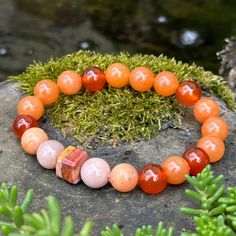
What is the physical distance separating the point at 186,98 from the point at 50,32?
2198mm

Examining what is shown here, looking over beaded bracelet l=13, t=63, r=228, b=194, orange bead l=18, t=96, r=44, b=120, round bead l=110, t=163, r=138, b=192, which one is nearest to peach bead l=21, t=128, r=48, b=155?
beaded bracelet l=13, t=63, r=228, b=194

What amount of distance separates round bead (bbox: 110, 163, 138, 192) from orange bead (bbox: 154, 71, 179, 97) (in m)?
0.43

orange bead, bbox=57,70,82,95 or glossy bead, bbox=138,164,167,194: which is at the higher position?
orange bead, bbox=57,70,82,95

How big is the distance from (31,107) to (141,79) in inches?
19.0

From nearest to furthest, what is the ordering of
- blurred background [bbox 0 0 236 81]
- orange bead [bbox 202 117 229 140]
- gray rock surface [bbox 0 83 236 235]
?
gray rock surface [bbox 0 83 236 235]
orange bead [bbox 202 117 229 140]
blurred background [bbox 0 0 236 81]

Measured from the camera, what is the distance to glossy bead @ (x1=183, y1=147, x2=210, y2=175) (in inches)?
80.0

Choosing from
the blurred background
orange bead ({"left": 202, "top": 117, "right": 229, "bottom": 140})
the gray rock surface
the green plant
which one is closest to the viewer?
the green plant

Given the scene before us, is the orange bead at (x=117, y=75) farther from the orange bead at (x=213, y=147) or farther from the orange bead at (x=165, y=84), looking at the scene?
A: the orange bead at (x=213, y=147)

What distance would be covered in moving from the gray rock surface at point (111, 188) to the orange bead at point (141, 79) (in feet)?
0.70

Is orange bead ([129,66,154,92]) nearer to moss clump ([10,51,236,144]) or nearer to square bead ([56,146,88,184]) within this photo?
moss clump ([10,51,236,144])

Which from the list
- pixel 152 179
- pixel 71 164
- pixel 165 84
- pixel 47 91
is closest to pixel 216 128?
pixel 165 84

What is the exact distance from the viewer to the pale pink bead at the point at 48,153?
2.06 m

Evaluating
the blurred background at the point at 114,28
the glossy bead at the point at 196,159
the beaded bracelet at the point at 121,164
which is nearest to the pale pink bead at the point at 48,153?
the beaded bracelet at the point at 121,164

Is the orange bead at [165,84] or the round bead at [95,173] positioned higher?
the orange bead at [165,84]
